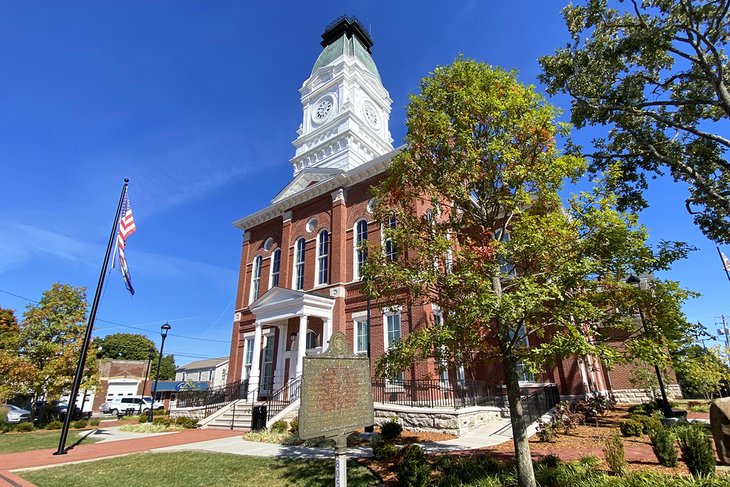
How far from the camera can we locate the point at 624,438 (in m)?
10.4

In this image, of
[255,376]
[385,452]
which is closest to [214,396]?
[255,376]

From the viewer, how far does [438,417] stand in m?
12.6

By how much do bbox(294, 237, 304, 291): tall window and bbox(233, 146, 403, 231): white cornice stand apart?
270 cm

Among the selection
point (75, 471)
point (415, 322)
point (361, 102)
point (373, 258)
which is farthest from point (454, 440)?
point (361, 102)

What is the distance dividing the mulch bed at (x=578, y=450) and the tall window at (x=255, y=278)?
15406mm

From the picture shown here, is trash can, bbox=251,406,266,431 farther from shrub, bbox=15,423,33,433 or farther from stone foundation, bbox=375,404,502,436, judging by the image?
shrub, bbox=15,423,33,433

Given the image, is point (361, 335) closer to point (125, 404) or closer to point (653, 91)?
point (653, 91)

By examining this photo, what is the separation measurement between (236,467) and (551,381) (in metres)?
15.1

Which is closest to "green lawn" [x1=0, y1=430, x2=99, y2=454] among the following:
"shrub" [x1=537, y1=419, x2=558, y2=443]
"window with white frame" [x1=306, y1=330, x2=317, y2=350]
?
"window with white frame" [x1=306, y1=330, x2=317, y2=350]

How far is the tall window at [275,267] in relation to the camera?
23842 mm

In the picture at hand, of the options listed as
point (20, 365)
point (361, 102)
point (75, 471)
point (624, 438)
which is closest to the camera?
point (75, 471)

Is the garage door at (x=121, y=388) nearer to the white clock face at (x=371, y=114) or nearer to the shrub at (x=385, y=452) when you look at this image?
the white clock face at (x=371, y=114)

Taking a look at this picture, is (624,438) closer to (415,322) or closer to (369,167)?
(415,322)

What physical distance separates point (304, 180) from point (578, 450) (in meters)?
20.6
